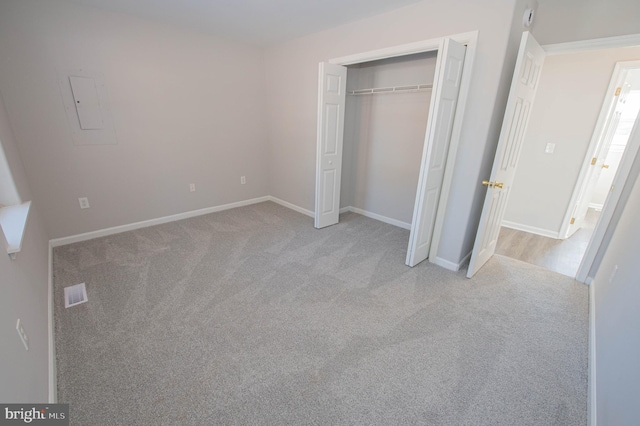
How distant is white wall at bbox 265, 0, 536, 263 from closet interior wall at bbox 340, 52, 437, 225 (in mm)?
610

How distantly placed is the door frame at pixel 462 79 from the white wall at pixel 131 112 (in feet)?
6.72

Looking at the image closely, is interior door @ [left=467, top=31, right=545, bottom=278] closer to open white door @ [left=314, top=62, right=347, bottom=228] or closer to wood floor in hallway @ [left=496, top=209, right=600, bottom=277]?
wood floor in hallway @ [left=496, top=209, right=600, bottom=277]

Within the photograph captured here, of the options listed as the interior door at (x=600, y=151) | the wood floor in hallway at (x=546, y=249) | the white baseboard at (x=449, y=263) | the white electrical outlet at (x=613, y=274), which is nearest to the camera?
the white electrical outlet at (x=613, y=274)

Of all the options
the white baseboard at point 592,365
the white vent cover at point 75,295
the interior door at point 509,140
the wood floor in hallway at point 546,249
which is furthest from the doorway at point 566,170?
the white vent cover at point 75,295

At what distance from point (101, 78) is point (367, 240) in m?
3.67

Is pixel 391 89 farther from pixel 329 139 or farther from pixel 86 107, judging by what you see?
pixel 86 107

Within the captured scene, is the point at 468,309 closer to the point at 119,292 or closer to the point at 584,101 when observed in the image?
the point at 119,292

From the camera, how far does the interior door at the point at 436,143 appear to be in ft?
7.28

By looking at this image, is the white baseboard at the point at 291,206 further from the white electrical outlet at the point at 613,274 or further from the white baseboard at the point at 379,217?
the white electrical outlet at the point at 613,274

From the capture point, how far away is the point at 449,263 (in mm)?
2826

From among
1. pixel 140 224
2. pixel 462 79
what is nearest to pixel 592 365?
pixel 462 79

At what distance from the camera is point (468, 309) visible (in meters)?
2.22

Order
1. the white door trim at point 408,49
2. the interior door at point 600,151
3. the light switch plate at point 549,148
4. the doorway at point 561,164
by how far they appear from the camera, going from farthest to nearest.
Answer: the light switch plate at point 549,148
the interior door at point 600,151
the doorway at point 561,164
the white door trim at point 408,49

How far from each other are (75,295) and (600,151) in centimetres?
613
